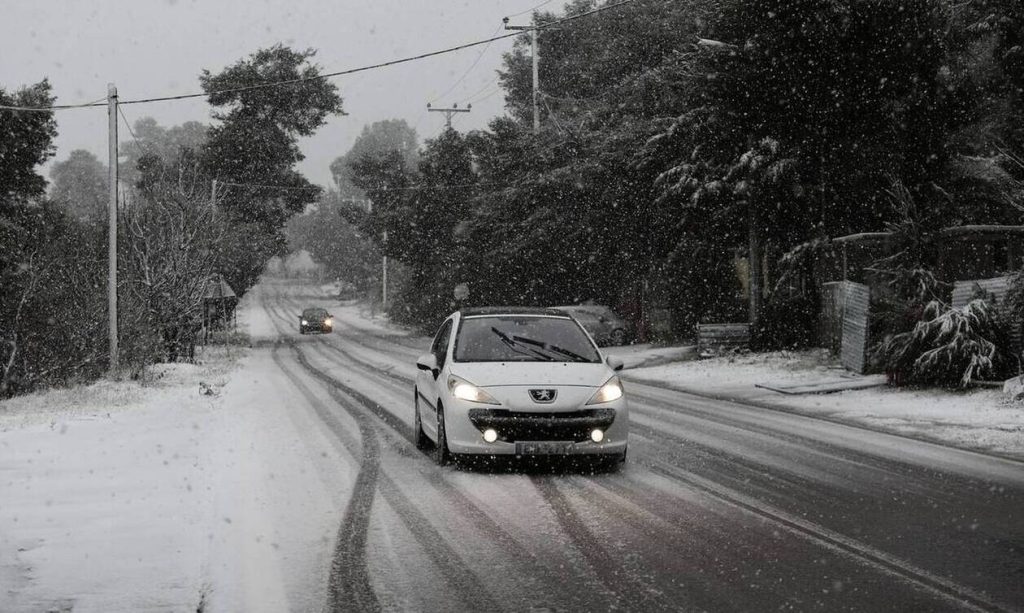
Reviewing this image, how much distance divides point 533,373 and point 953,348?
9.87 m

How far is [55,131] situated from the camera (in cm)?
3434

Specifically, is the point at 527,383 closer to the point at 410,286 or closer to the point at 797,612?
the point at 797,612

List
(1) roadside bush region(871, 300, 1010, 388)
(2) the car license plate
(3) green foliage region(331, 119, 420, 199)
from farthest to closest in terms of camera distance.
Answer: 1. (3) green foliage region(331, 119, 420, 199)
2. (1) roadside bush region(871, 300, 1010, 388)
3. (2) the car license plate

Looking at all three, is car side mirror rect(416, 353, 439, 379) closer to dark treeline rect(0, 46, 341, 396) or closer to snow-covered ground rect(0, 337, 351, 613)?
snow-covered ground rect(0, 337, 351, 613)

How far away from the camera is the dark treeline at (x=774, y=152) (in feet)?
83.2

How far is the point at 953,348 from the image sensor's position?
16609mm

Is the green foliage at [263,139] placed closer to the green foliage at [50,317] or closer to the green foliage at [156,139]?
the green foliage at [50,317]

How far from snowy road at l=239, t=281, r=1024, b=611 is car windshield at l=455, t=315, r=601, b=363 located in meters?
1.22

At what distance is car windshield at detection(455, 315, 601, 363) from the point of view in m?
10.3

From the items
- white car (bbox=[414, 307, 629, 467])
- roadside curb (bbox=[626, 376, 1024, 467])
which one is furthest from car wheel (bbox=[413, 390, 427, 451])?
roadside curb (bbox=[626, 376, 1024, 467])

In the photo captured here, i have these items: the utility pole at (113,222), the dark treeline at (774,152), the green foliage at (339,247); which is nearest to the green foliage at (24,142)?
the utility pole at (113,222)

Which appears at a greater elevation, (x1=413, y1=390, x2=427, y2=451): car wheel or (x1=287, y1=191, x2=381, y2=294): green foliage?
(x1=287, y1=191, x2=381, y2=294): green foliage

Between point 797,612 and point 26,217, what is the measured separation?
1270 inches

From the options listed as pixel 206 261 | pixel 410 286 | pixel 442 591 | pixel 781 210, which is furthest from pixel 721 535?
pixel 410 286
